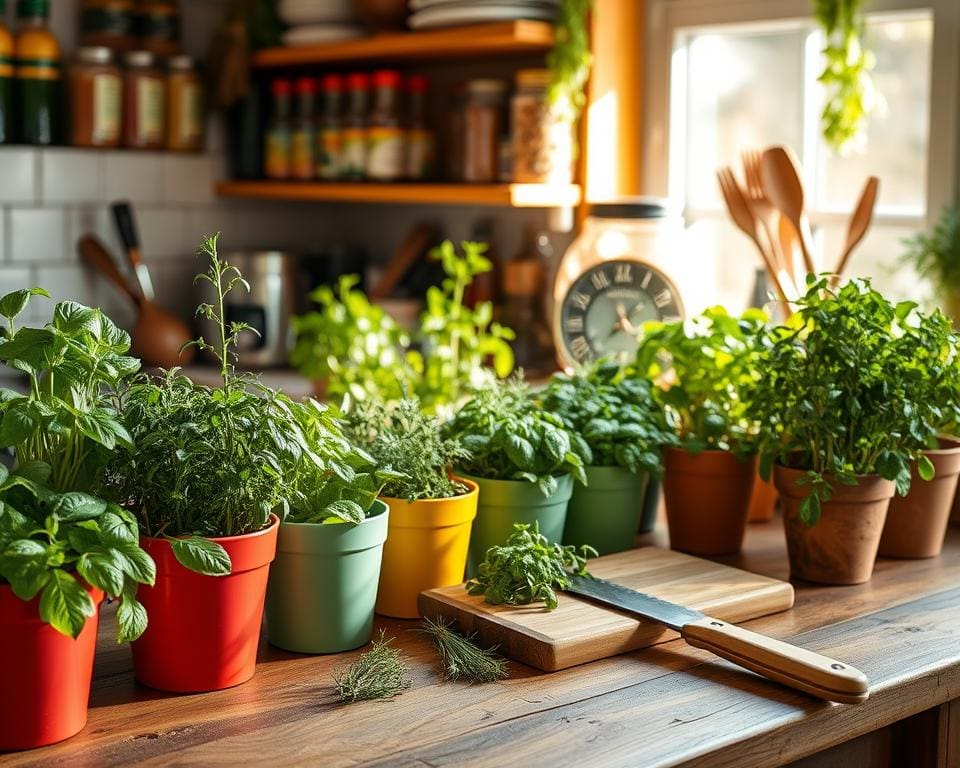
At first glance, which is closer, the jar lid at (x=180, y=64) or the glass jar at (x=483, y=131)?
the glass jar at (x=483, y=131)

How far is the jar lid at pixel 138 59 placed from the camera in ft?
9.09

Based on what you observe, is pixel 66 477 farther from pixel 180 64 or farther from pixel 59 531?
pixel 180 64

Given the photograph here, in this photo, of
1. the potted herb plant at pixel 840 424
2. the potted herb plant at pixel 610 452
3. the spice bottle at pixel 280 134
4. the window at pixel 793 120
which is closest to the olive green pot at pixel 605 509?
the potted herb plant at pixel 610 452

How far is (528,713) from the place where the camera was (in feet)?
3.28

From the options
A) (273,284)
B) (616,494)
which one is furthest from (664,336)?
(273,284)

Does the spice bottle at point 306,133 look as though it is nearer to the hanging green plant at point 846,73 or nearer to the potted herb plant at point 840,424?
the hanging green plant at point 846,73

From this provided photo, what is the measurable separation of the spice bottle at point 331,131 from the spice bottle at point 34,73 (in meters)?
0.57

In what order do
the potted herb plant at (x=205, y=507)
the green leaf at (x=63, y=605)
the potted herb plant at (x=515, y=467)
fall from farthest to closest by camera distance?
the potted herb plant at (x=515, y=467) < the potted herb plant at (x=205, y=507) < the green leaf at (x=63, y=605)

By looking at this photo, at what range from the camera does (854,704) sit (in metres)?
1.02

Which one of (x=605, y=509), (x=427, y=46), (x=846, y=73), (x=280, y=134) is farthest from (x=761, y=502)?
(x=280, y=134)

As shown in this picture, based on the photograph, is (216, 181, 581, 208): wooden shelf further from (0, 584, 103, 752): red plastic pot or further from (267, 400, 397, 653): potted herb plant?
(0, 584, 103, 752): red plastic pot

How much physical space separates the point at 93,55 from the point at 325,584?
1942 mm

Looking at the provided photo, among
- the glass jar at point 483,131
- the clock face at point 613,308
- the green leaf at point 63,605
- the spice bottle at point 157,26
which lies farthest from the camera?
the spice bottle at point 157,26

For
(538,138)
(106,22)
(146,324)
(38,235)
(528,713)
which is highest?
(106,22)
